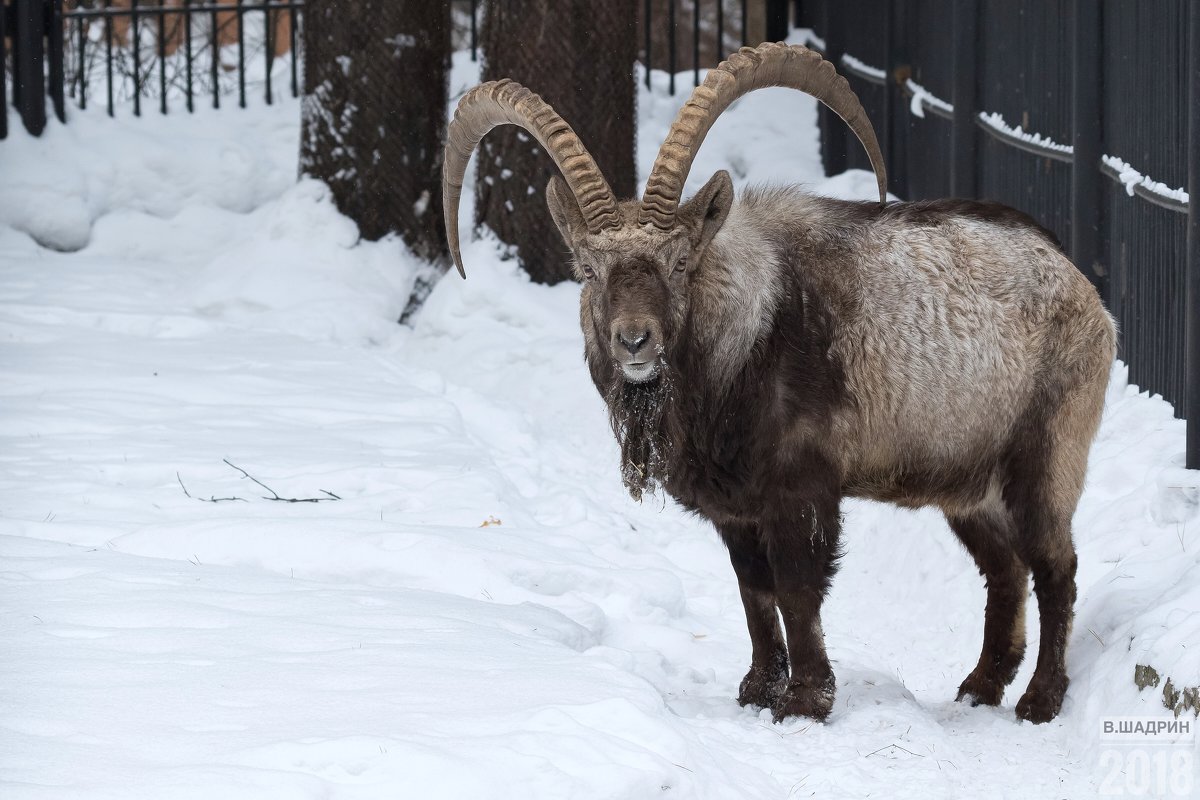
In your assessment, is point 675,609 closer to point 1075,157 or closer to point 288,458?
point 288,458

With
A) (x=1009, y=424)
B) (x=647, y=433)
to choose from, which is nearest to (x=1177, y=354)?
(x=1009, y=424)

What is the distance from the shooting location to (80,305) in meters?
12.0

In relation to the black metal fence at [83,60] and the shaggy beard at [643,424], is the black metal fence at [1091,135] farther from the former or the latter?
the black metal fence at [83,60]

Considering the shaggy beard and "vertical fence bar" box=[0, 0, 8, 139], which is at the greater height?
"vertical fence bar" box=[0, 0, 8, 139]

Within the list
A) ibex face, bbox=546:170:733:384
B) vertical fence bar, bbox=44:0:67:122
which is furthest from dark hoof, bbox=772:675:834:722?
vertical fence bar, bbox=44:0:67:122

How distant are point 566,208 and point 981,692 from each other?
2.49 meters

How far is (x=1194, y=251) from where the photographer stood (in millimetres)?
6434

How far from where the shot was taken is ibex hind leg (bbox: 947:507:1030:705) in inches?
245

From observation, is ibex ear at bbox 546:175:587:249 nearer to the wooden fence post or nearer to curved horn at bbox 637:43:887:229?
curved horn at bbox 637:43:887:229

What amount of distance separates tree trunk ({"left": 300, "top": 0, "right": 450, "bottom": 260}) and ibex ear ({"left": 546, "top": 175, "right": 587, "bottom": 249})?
6.94 meters

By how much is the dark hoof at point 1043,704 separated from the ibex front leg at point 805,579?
30.1 inches

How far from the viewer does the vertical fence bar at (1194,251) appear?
6363 mm

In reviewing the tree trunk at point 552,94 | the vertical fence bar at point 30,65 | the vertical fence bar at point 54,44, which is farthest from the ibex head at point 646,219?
the vertical fence bar at point 54,44

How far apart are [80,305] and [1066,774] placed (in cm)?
894
